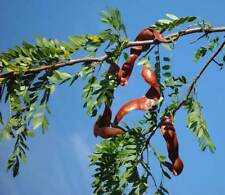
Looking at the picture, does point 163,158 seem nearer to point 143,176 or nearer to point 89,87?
point 143,176

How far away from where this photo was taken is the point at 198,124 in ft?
8.82

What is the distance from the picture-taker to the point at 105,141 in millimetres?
2941

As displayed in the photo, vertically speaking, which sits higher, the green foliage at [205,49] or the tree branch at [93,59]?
the green foliage at [205,49]

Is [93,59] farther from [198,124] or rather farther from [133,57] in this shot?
[198,124]

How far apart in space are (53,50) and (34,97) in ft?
0.83

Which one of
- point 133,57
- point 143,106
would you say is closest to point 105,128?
point 143,106

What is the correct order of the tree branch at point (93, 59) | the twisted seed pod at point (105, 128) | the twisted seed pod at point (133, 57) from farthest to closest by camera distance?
the twisted seed pod at point (105, 128), the twisted seed pod at point (133, 57), the tree branch at point (93, 59)

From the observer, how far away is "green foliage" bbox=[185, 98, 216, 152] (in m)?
2.65

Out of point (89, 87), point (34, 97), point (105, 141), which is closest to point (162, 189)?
point (105, 141)

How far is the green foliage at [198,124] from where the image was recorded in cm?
265

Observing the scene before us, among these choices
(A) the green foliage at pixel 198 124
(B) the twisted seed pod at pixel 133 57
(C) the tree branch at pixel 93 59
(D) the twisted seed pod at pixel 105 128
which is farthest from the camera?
(A) the green foliage at pixel 198 124

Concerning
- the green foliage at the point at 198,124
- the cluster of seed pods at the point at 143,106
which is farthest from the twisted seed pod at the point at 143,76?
the green foliage at the point at 198,124

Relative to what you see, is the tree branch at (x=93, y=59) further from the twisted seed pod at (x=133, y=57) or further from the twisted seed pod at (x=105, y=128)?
the twisted seed pod at (x=105, y=128)

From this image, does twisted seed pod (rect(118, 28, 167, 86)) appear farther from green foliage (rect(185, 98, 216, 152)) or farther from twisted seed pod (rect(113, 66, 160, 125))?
green foliage (rect(185, 98, 216, 152))
